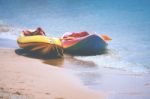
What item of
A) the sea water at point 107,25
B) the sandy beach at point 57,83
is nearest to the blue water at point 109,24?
the sea water at point 107,25

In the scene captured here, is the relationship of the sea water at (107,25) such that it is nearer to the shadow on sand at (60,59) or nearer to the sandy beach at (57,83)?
the shadow on sand at (60,59)

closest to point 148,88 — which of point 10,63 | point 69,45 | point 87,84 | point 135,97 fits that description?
point 135,97

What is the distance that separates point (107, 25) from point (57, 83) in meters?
13.4

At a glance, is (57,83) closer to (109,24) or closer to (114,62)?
(114,62)

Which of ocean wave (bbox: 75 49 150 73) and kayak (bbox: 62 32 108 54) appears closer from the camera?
ocean wave (bbox: 75 49 150 73)

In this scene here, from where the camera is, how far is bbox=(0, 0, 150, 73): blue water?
11666 millimetres

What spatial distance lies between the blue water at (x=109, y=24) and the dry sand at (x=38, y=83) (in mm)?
2213

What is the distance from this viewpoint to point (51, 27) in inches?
791

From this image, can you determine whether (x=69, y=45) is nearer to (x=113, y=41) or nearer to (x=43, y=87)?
(x=113, y=41)

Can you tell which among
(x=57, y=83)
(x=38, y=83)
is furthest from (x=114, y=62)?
(x=38, y=83)

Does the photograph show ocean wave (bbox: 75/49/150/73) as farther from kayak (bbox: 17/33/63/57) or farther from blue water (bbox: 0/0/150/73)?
kayak (bbox: 17/33/63/57)

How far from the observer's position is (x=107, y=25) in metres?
21.0

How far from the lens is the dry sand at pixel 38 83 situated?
684 cm

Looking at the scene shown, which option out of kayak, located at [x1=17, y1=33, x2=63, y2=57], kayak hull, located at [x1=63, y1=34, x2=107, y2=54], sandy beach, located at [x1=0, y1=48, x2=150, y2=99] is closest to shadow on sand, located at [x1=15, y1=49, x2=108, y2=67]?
kayak, located at [x1=17, y1=33, x2=63, y2=57]
